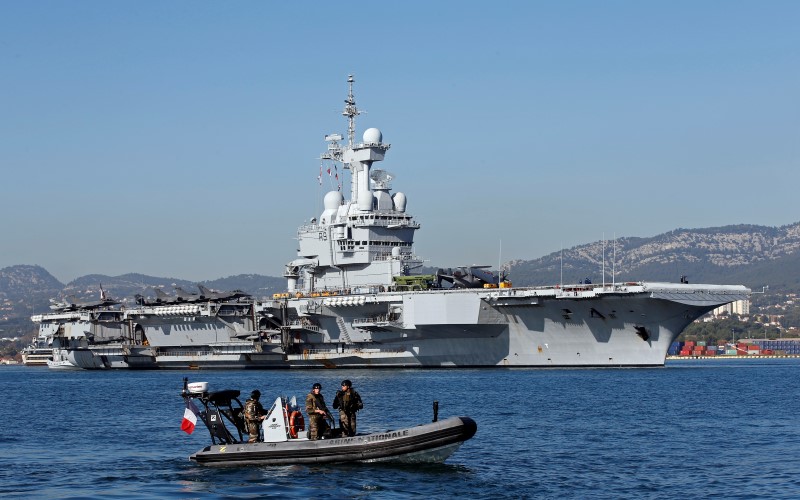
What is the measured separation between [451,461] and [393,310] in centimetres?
3285

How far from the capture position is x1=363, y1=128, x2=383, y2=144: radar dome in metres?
64.9

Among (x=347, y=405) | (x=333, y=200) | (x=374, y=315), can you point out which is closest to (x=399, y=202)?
(x=333, y=200)

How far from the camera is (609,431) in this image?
93.0 ft

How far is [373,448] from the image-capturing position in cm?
2116

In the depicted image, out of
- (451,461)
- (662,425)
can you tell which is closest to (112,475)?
(451,461)

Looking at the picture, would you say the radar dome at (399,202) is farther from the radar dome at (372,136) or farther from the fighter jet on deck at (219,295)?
the fighter jet on deck at (219,295)

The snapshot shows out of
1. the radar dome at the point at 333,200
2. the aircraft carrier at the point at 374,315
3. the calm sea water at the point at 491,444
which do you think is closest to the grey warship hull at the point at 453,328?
the aircraft carrier at the point at 374,315

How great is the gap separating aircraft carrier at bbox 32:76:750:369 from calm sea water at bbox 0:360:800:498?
4633 millimetres

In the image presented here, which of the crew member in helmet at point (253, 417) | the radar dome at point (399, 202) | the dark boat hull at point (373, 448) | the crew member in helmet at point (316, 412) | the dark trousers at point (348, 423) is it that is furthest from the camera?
the radar dome at point (399, 202)

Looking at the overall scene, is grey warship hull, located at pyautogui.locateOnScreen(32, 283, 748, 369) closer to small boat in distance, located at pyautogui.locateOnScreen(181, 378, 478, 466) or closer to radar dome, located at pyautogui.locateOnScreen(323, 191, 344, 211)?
radar dome, located at pyautogui.locateOnScreen(323, 191, 344, 211)

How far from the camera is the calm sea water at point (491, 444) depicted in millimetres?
20203

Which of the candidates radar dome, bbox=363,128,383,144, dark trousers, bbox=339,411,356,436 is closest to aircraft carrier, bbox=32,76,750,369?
radar dome, bbox=363,128,383,144

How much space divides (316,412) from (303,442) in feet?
2.02

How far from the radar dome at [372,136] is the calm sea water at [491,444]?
21.1 metres
